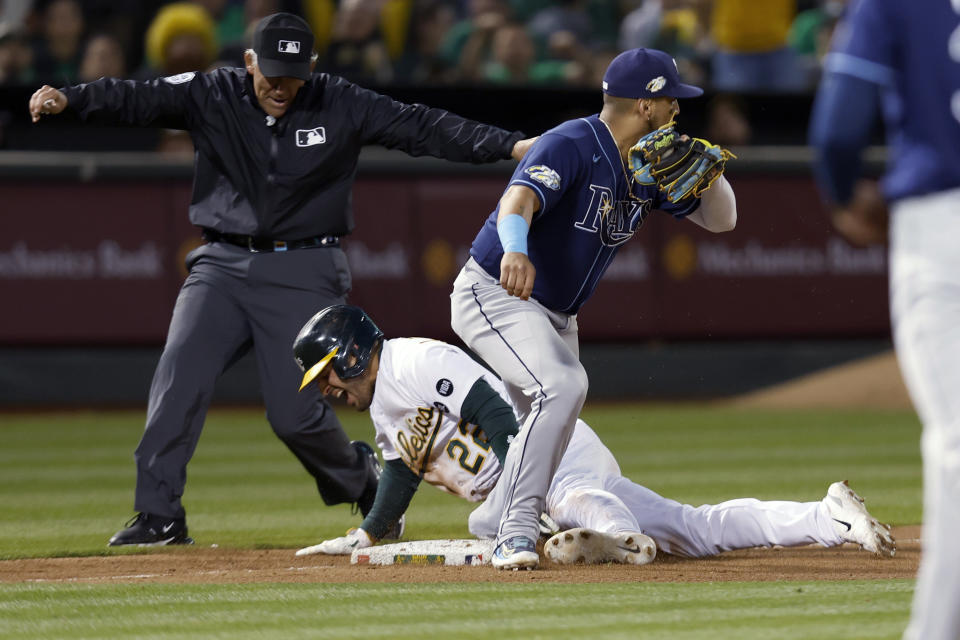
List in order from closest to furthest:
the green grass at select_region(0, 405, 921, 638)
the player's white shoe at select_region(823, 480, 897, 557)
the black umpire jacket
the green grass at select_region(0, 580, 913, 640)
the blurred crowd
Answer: the green grass at select_region(0, 580, 913, 640)
the green grass at select_region(0, 405, 921, 638)
the player's white shoe at select_region(823, 480, 897, 557)
the black umpire jacket
the blurred crowd

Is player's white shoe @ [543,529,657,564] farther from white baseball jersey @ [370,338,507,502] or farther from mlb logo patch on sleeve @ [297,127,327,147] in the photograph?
mlb logo patch on sleeve @ [297,127,327,147]

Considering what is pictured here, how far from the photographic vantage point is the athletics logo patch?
5.19 metres

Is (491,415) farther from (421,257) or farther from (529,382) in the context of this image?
(421,257)

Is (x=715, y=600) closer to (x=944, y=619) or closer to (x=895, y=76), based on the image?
(x=944, y=619)

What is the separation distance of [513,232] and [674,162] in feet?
2.13

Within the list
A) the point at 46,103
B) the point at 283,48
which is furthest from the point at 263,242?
the point at 46,103

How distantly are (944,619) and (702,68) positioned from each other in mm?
12284

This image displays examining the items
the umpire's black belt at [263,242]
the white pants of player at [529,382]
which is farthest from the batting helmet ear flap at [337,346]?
the umpire's black belt at [263,242]

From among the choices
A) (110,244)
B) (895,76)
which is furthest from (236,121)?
(110,244)

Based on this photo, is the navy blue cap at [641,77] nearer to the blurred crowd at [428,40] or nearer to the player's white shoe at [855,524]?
the player's white shoe at [855,524]

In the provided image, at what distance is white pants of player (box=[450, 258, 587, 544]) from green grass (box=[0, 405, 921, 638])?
1.16 feet

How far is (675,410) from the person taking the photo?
1348 centimetres

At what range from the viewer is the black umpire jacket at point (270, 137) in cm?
657

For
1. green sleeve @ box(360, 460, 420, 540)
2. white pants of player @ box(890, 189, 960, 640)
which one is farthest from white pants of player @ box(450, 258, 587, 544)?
white pants of player @ box(890, 189, 960, 640)
